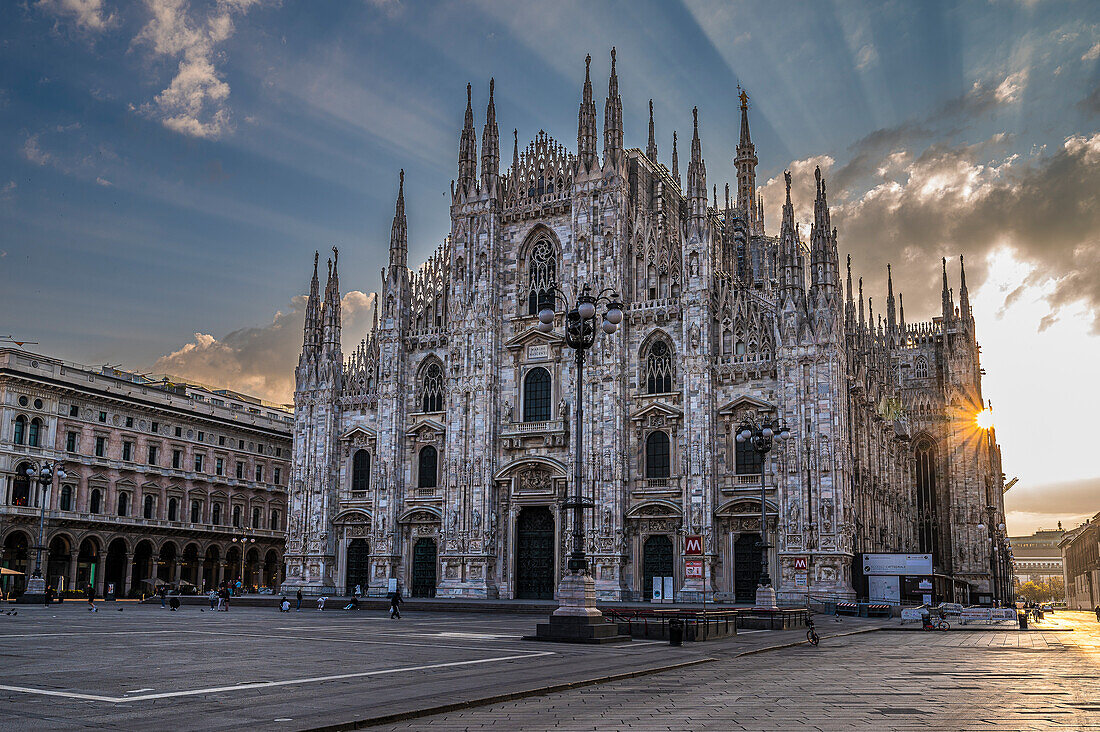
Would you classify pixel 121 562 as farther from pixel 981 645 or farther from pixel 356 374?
pixel 981 645

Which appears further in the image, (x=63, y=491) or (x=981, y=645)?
(x=63, y=491)

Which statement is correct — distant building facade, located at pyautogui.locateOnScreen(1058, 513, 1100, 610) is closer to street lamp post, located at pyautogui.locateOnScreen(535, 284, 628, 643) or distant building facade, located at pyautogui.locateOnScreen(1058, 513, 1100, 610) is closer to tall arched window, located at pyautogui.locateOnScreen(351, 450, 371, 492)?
tall arched window, located at pyautogui.locateOnScreen(351, 450, 371, 492)

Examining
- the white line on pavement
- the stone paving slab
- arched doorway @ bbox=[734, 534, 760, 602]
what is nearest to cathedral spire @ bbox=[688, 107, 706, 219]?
arched doorway @ bbox=[734, 534, 760, 602]

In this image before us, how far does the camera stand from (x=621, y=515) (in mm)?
48281

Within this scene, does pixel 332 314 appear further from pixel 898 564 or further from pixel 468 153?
pixel 898 564

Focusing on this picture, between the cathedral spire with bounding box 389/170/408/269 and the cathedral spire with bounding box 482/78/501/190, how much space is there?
5.67 metres

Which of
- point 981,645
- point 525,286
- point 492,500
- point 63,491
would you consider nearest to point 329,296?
point 525,286

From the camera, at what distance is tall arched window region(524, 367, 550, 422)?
52500mm

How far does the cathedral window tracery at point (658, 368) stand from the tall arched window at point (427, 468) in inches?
523

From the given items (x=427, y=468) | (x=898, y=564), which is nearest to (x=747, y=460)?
(x=898, y=564)

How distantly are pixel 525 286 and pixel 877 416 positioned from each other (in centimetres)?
2225

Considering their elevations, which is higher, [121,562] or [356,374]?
[356,374]

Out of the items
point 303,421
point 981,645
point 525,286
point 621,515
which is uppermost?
point 525,286

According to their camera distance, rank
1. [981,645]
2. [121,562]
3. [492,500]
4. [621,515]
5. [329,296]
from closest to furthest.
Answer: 1. [981,645]
2. [621,515]
3. [492,500]
4. [329,296]
5. [121,562]
